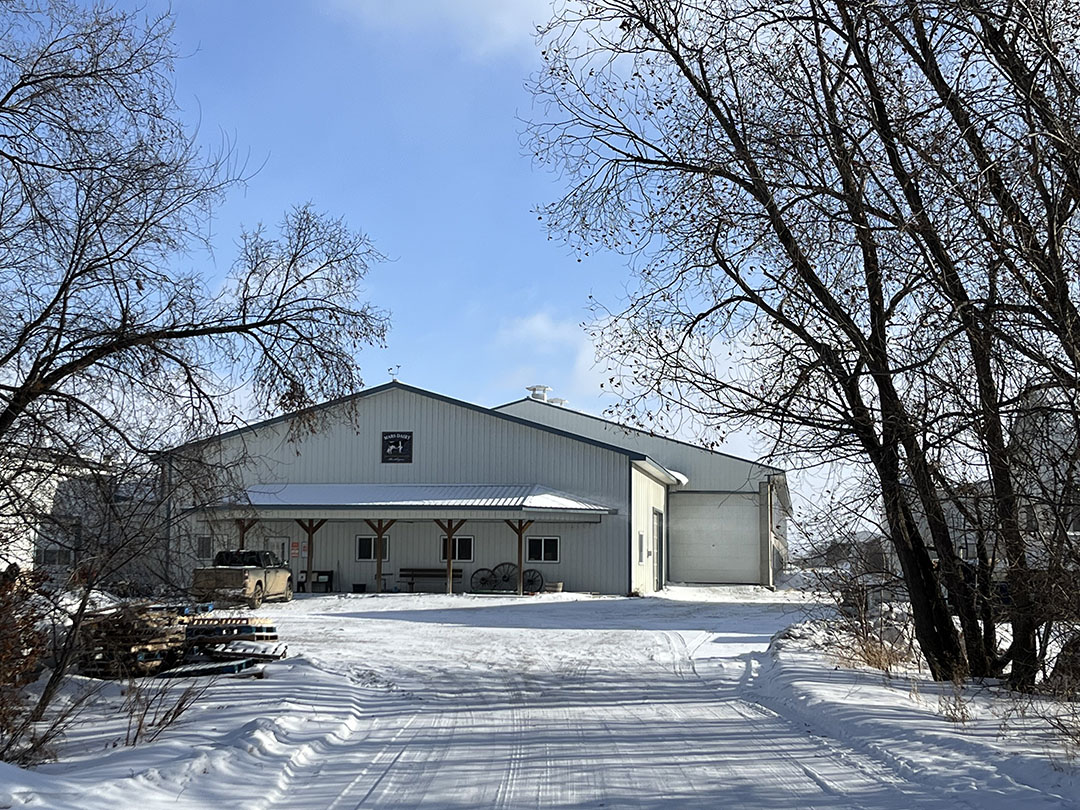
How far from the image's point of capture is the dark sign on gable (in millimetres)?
36625

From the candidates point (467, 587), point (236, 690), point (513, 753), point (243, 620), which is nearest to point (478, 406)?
point (467, 587)

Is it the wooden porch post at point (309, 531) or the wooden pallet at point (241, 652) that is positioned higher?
the wooden porch post at point (309, 531)

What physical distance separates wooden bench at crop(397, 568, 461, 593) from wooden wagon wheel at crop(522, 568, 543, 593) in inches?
92.8

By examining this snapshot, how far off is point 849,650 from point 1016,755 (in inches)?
296

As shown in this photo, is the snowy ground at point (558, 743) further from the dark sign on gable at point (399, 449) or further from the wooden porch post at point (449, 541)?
the dark sign on gable at point (399, 449)

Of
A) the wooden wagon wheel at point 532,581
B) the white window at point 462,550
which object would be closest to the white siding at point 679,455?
the white window at point 462,550

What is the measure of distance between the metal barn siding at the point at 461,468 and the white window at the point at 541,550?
29 centimetres

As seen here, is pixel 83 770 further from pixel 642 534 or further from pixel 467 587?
pixel 642 534

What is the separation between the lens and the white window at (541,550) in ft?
116

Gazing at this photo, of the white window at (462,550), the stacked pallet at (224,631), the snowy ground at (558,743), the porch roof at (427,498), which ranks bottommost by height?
the snowy ground at (558,743)

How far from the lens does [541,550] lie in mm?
35312

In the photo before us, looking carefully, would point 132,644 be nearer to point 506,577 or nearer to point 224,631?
point 224,631

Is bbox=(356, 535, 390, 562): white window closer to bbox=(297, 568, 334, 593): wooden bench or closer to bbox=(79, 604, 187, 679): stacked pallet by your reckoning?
bbox=(297, 568, 334, 593): wooden bench

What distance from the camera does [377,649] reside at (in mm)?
17984
